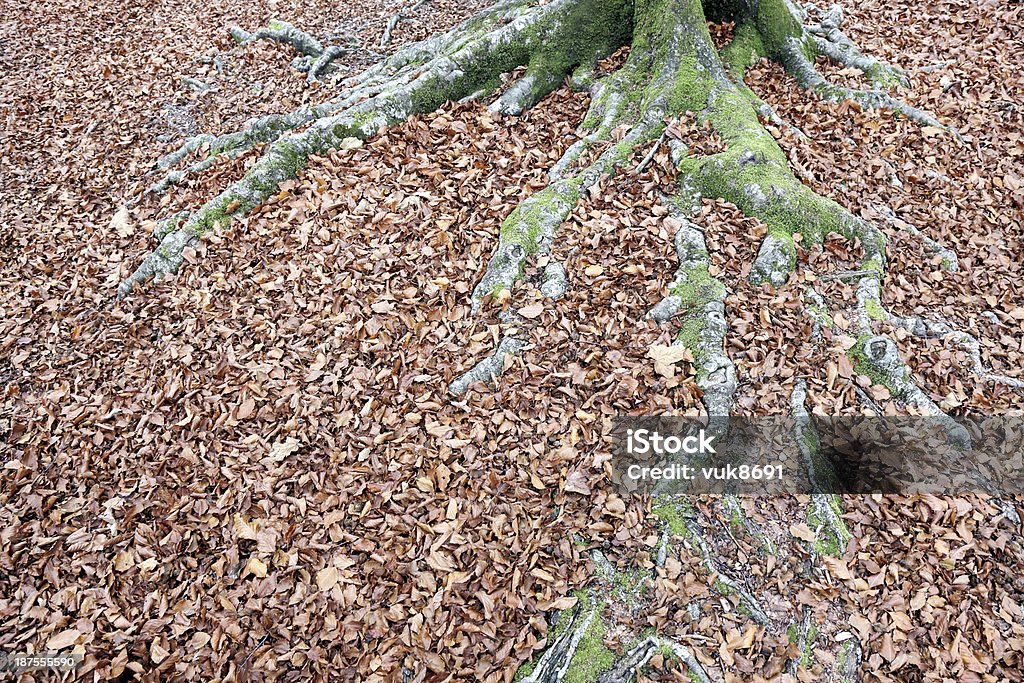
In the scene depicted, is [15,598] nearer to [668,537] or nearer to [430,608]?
[430,608]

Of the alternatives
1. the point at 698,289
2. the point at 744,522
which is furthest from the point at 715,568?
the point at 698,289

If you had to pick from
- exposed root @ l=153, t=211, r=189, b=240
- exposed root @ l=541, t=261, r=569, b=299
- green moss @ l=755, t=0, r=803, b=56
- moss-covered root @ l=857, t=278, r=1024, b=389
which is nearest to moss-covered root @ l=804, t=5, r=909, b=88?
green moss @ l=755, t=0, r=803, b=56

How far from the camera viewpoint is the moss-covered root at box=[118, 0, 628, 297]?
6402 millimetres

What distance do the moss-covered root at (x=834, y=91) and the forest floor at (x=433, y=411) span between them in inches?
7.3

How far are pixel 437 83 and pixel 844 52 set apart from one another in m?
5.10

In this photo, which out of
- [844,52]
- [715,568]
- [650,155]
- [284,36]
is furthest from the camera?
[284,36]

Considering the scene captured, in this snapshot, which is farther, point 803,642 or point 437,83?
point 437,83

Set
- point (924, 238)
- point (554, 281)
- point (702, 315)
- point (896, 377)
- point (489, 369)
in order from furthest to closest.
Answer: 1. point (924, 238)
2. point (554, 281)
3. point (489, 369)
4. point (702, 315)
5. point (896, 377)

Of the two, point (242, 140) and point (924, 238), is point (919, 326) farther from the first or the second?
point (242, 140)

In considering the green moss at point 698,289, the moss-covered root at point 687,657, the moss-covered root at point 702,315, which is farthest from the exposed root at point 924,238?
the moss-covered root at point 687,657

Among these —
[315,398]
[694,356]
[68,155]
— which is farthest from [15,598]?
[68,155]

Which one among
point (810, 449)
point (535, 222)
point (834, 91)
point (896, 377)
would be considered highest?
point (834, 91)

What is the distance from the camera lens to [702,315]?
476cm

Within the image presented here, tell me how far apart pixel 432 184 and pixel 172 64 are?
6338 millimetres
